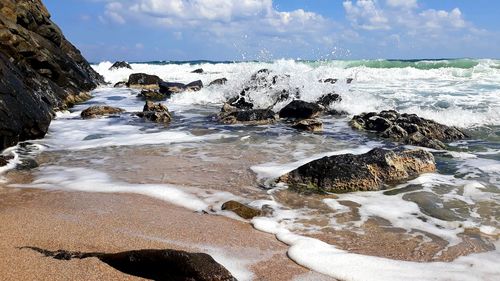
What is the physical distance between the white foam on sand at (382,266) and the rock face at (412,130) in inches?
179

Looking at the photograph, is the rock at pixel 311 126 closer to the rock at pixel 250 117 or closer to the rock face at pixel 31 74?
the rock at pixel 250 117


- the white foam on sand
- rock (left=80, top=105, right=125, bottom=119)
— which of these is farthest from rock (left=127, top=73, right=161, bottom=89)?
the white foam on sand

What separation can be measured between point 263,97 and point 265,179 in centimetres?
808

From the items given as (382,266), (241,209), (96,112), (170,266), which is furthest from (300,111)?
(170,266)

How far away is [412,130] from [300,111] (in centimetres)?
282

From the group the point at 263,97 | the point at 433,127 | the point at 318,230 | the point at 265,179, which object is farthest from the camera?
the point at 263,97

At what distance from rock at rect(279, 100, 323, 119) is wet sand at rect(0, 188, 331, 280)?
21.3ft

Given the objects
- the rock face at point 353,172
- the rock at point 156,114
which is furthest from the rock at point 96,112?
the rock face at point 353,172

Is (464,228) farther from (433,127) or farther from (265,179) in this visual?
(433,127)

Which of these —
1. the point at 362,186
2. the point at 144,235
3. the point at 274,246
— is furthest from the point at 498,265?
the point at 144,235

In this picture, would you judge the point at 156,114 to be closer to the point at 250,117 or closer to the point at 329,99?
the point at 250,117

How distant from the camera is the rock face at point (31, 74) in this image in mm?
6461

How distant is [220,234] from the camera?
11.3ft

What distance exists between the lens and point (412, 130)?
8.26 metres
